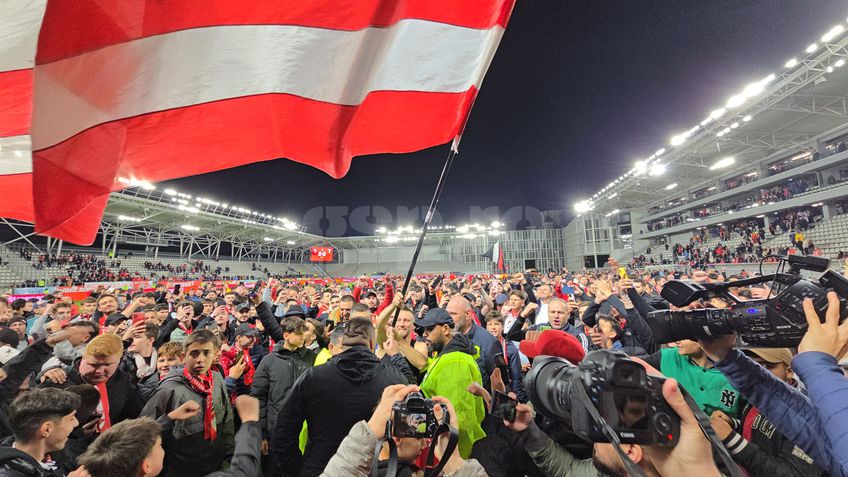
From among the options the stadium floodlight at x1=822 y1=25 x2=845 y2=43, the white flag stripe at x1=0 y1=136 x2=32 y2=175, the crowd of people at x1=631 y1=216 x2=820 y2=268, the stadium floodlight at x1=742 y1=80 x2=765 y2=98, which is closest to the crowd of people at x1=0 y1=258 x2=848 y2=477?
the white flag stripe at x1=0 y1=136 x2=32 y2=175

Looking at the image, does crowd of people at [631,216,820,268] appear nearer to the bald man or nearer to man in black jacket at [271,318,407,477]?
the bald man

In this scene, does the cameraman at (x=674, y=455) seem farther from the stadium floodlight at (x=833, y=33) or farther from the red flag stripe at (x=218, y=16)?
the stadium floodlight at (x=833, y=33)

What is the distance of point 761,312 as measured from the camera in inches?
53.2

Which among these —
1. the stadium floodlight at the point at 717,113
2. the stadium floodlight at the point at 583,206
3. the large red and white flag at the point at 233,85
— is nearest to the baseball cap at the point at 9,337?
the large red and white flag at the point at 233,85

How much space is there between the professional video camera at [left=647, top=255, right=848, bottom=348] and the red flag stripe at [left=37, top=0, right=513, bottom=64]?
2.29 meters

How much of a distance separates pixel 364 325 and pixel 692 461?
1.76m

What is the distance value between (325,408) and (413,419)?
106 cm

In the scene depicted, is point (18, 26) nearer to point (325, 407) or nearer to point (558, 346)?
point (325, 407)

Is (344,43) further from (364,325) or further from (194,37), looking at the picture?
(364,325)

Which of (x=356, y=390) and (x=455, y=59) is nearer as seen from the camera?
(x=356, y=390)

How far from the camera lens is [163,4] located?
224cm

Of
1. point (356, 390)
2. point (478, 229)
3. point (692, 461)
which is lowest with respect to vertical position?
point (356, 390)

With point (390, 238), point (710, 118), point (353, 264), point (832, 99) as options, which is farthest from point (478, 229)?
point (832, 99)

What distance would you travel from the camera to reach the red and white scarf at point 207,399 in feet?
8.15
